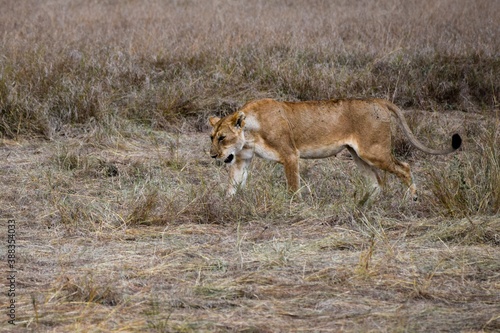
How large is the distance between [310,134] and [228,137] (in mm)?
836

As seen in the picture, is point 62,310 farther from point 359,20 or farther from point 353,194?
point 359,20

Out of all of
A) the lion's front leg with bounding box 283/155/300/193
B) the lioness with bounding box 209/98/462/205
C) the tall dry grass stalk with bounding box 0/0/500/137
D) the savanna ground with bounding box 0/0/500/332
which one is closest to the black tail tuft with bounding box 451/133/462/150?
the savanna ground with bounding box 0/0/500/332

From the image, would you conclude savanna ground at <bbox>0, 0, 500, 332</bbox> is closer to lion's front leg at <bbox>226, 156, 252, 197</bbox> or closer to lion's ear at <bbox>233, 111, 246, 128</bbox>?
lion's front leg at <bbox>226, 156, 252, 197</bbox>

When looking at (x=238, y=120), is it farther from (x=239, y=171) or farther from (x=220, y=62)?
(x=220, y=62)

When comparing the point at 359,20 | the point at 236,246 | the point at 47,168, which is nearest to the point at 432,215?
the point at 236,246

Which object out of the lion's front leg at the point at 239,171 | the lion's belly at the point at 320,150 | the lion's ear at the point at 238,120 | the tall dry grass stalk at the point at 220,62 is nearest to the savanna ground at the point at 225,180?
the tall dry grass stalk at the point at 220,62

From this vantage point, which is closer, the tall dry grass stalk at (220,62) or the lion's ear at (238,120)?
the lion's ear at (238,120)

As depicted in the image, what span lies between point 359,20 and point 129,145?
7138 mm

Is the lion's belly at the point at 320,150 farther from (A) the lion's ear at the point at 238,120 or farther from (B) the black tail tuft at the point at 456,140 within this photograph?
(B) the black tail tuft at the point at 456,140

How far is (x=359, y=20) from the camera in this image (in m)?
16.7

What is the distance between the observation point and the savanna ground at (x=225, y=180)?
229 inches

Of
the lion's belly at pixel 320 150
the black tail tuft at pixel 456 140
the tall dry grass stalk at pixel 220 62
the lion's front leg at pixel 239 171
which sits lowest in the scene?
the tall dry grass stalk at pixel 220 62

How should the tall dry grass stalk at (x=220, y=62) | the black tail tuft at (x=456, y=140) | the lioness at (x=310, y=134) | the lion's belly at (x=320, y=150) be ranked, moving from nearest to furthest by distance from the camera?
the black tail tuft at (x=456, y=140), the lioness at (x=310, y=134), the lion's belly at (x=320, y=150), the tall dry grass stalk at (x=220, y=62)

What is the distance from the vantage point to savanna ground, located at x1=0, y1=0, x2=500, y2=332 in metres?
5.81
